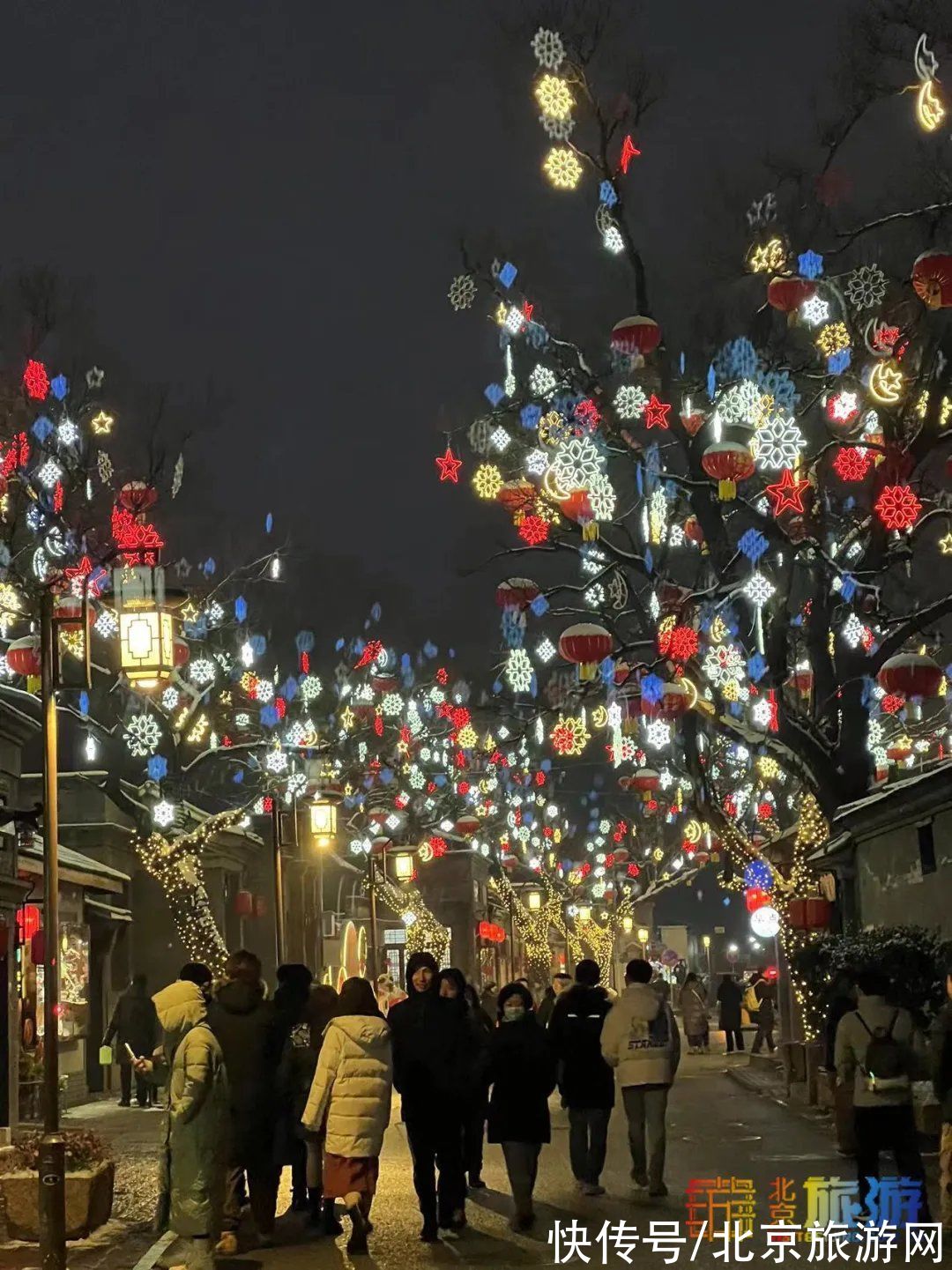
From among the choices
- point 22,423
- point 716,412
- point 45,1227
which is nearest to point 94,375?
point 22,423

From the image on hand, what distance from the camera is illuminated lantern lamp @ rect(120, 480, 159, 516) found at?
26562 millimetres

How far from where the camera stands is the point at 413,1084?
480 inches

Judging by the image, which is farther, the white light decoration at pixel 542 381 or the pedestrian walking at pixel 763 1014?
the pedestrian walking at pixel 763 1014

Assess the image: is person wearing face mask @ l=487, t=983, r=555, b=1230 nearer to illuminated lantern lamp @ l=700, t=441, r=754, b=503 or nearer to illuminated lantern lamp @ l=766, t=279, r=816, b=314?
illuminated lantern lamp @ l=700, t=441, r=754, b=503

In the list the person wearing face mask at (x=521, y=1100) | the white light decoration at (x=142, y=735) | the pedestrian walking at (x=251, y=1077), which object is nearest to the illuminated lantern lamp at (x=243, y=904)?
the white light decoration at (x=142, y=735)

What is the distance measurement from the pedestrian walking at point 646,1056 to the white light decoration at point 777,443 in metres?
8.48

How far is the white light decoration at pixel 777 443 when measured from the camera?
2033cm

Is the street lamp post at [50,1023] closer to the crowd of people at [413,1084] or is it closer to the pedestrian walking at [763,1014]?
the crowd of people at [413,1084]

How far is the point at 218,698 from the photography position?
34.2m

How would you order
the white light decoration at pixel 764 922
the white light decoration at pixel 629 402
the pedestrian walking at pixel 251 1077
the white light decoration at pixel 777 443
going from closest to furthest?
the pedestrian walking at pixel 251 1077, the white light decoration at pixel 777 443, the white light decoration at pixel 629 402, the white light decoration at pixel 764 922

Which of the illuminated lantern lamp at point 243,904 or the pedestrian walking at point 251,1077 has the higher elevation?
the illuminated lantern lamp at point 243,904

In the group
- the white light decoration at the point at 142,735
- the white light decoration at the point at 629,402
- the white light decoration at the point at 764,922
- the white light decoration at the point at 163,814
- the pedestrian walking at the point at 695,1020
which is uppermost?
the white light decoration at the point at 629,402

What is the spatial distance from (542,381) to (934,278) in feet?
24.4

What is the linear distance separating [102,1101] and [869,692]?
15624 millimetres
